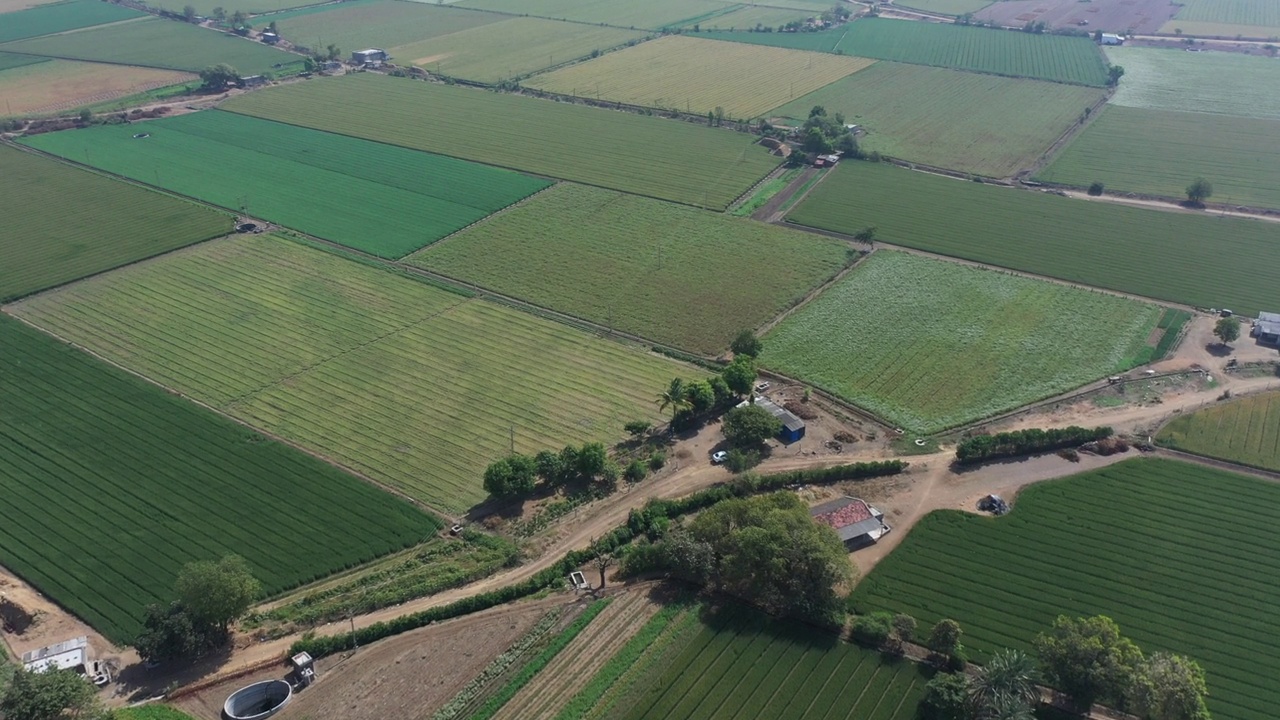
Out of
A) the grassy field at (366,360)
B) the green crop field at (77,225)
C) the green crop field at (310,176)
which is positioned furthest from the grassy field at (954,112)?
the green crop field at (77,225)

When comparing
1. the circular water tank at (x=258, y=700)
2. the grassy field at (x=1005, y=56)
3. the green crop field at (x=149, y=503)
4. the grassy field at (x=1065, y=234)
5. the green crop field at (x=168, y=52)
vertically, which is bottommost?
the circular water tank at (x=258, y=700)

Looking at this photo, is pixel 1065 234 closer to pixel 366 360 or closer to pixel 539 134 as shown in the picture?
pixel 539 134

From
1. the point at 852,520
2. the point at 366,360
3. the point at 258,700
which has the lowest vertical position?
the point at 258,700

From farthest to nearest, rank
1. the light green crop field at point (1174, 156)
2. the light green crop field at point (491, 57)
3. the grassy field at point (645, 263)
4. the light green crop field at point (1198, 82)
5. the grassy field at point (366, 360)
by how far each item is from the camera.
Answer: the light green crop field at point (491, 57)
the light green crop field at point (1198, 82)
the light green crop field at point (1174, 156)
the grassy field at point (645, 263)
the grassy field at point (366, 360)

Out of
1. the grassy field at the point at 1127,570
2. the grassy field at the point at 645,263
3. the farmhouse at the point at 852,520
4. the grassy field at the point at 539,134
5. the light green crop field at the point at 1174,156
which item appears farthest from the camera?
the grassy field at the point at 539,134

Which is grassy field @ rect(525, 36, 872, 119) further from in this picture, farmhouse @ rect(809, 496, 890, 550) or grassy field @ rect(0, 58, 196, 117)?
farmhouse @ rect(809, 496, 890, 550)

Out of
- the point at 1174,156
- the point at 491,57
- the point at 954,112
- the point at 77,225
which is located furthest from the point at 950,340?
the point at 491,57

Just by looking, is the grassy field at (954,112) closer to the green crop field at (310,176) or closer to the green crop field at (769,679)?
the green crop field at (310,176)
